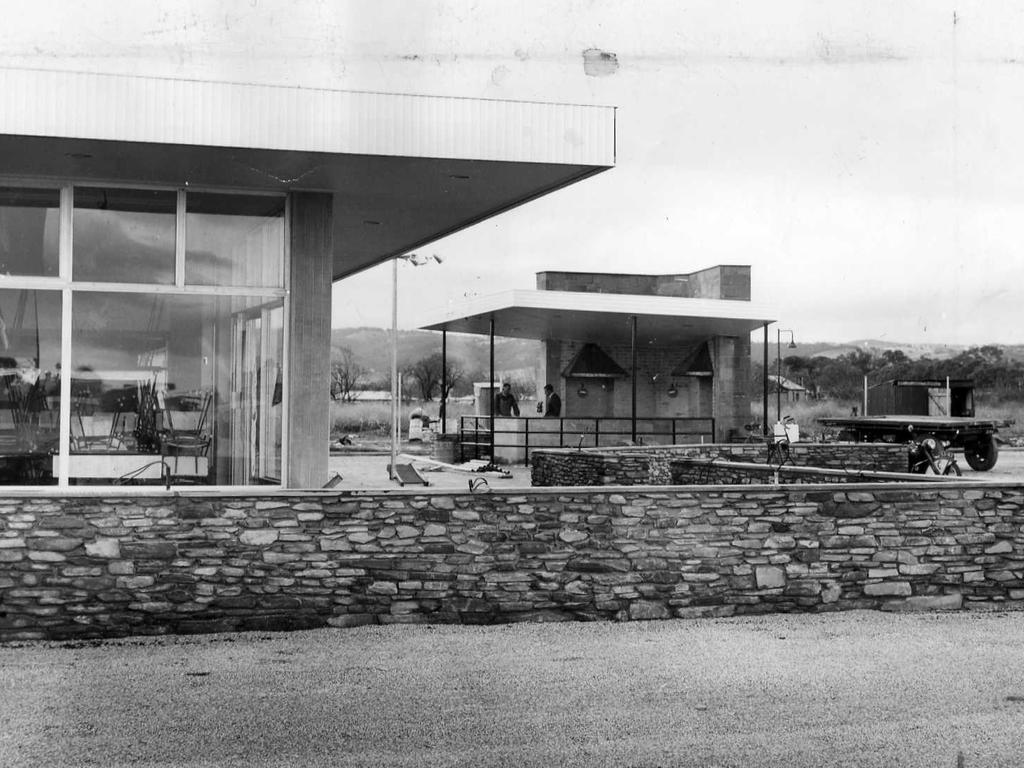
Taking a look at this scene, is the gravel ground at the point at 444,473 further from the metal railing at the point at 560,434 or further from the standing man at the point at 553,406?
the standing man at the point at 553,406

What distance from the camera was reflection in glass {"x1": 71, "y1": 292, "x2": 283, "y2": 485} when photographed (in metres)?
7.96

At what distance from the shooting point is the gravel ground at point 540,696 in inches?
191

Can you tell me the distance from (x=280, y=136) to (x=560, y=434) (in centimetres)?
1447

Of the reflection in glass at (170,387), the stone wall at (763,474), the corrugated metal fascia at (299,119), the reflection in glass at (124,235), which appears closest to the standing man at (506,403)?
the stone wall at (763,474)

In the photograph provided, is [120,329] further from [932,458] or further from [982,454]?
[982,454]

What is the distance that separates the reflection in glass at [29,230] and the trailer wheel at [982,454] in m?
18.1

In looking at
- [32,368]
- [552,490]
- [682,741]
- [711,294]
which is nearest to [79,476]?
[32,368]

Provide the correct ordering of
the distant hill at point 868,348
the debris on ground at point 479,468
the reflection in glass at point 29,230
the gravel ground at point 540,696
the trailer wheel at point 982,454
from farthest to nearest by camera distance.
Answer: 1. the distant hill at point 868,348
2. the trailer wheel at point 982,454
3. the debris on ground at point 479,468
4. the reflection in glass at point 29,230
5. the gravel ground at point 540,696

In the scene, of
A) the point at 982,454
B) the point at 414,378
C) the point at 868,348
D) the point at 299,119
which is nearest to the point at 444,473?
the point at 299,119

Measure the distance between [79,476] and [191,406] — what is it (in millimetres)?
986

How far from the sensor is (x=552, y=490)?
25.0ft

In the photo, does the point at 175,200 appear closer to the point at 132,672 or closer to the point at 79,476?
the point at 79,476

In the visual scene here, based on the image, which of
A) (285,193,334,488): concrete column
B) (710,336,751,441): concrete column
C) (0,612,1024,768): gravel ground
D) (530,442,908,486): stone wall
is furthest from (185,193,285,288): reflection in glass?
(710,336,751,441): concrete column

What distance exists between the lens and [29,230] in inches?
312
